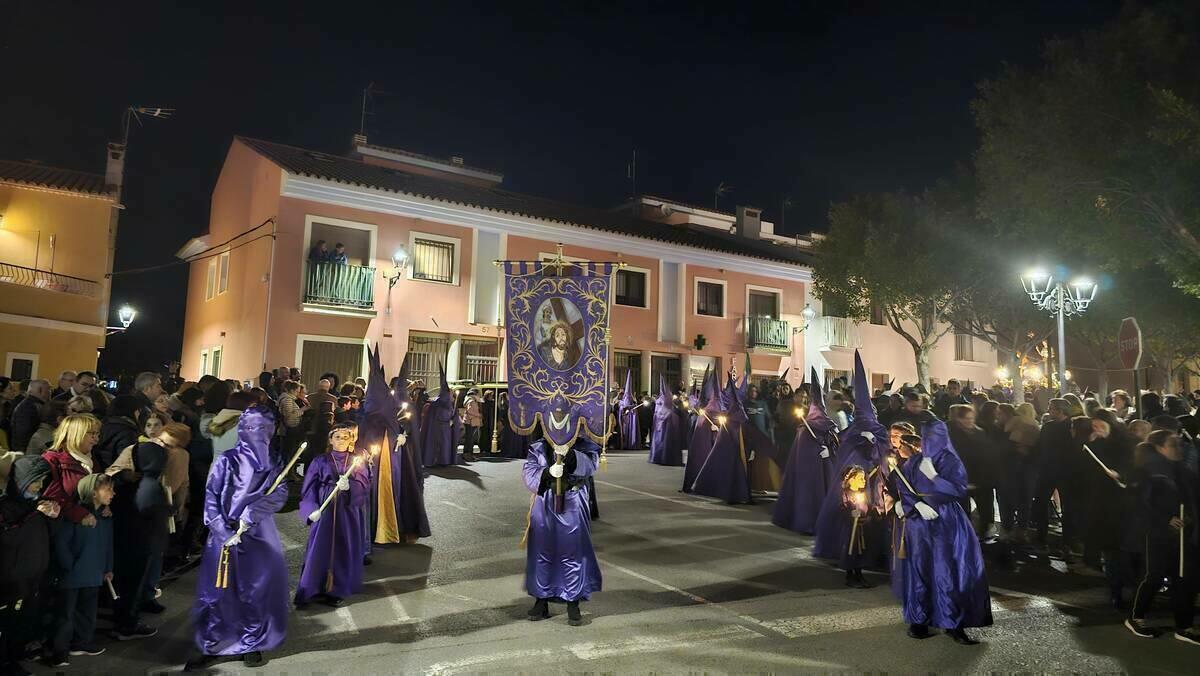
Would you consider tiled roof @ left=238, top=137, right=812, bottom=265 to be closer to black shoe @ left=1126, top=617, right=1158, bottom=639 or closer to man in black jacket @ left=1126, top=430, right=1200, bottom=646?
man in black jacket @ left=1126, top=430, right=1200, bottom=646

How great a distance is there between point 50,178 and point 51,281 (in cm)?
339

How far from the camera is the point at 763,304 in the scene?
1102 inches

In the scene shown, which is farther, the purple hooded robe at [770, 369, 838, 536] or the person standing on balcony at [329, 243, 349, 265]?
the person standing on balcony at [329, 243, 349, 265]

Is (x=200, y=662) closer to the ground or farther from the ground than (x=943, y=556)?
closer to the ground

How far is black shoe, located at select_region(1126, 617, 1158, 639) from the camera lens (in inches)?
235

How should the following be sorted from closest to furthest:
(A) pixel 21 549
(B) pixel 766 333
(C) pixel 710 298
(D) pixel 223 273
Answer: (A) pixel 21 549
(D) pixel 223 273
(C) pixel 710 298
(B) pixel 766 333

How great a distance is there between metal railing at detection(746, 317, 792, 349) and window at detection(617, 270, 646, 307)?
15.1 feet

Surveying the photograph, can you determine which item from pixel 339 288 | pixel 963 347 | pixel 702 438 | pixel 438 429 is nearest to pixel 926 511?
pixel 702 438

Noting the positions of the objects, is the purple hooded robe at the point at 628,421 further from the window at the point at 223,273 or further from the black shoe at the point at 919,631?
the black shoe at the point at 919,631

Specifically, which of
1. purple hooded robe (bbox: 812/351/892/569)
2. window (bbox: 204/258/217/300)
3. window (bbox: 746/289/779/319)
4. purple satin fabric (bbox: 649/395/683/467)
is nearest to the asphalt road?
purple hooded robe (bbox: 812/351/892/569)

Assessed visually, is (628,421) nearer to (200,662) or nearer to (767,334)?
(767,334)

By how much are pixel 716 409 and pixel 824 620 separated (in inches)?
268

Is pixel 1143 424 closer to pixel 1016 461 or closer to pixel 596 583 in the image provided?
pixel 1016 461

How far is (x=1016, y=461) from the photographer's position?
991 centimetres
